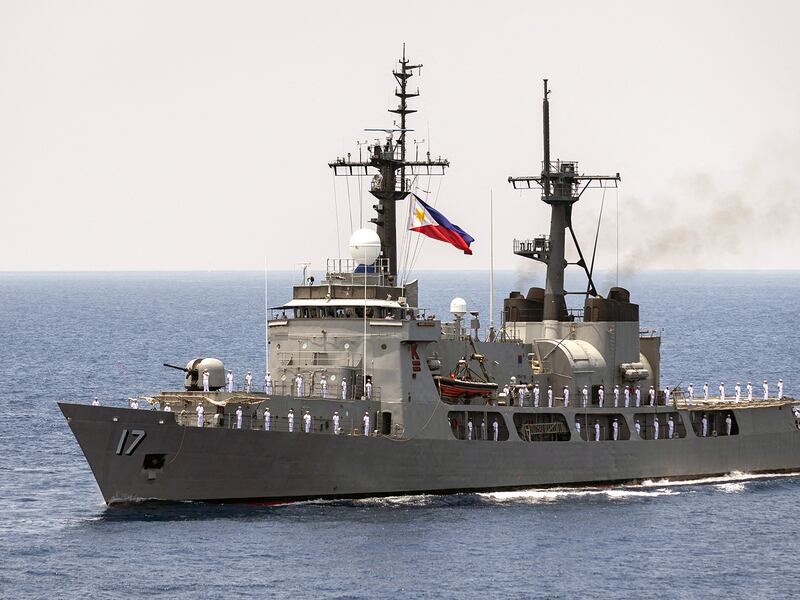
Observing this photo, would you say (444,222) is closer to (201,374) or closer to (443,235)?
(443,235)

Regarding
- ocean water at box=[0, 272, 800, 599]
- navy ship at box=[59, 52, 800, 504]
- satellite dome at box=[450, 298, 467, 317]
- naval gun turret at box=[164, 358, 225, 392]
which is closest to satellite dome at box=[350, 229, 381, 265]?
navy ship at box=[59, 52, 800, 504]

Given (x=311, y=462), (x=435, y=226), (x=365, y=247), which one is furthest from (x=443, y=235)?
(x=311, y=462)

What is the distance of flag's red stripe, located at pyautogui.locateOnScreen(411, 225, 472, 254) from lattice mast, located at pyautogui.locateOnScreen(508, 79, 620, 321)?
4.96 m

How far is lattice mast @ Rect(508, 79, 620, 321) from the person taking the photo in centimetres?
5497

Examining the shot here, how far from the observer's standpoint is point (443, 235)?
50781mm

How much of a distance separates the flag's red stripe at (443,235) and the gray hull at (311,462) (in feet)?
19.4

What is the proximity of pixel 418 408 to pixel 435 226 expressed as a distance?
23.2 ft

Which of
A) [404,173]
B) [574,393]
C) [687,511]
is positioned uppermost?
[404,173]

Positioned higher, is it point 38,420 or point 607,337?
point 607,337

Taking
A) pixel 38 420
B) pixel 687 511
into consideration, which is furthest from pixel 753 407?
pixel 38 420

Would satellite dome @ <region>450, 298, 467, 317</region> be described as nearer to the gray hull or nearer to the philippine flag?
the philippine flag

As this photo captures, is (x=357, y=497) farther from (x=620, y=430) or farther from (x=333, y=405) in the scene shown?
(x=620, y=430)

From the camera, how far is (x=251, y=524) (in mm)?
Answer: 42062

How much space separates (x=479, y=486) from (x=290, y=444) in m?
7.25
